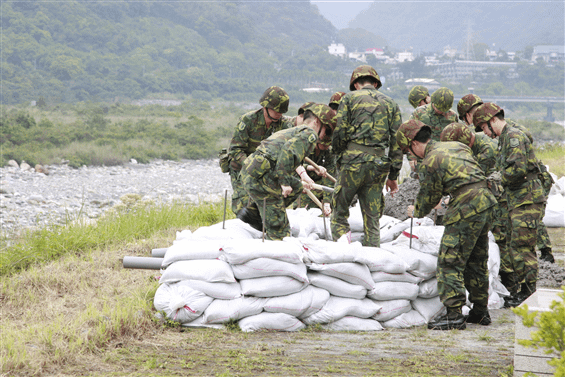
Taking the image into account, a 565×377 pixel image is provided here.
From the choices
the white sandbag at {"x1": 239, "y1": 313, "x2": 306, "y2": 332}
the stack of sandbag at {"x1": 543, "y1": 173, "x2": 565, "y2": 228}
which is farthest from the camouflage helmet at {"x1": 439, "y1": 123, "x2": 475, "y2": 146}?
the stack of sandbag at {"x1": 543, "y1": 173, "x2": 565, "y2": 228}

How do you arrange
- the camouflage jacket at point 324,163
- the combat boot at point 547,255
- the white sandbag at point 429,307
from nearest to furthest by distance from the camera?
the white sandbag at point 429,307
the camouflage jacket at point 324,163
the combat boot at point 547,255

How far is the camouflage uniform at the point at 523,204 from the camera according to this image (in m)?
4.55

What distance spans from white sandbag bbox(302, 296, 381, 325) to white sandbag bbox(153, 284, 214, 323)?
2.48 feet

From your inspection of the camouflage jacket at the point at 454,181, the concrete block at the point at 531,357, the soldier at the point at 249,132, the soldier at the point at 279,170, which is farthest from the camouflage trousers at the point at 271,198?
the concrete block at the point at 531,357

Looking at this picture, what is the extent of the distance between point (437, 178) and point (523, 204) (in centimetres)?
107

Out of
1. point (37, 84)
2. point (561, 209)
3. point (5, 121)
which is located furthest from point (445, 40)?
point (561, 209)

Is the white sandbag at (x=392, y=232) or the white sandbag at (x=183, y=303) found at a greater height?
the white sandbag at (x=392, y=232)

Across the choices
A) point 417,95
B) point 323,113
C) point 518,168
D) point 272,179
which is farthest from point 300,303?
point 417,95

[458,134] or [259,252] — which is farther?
[458,134]

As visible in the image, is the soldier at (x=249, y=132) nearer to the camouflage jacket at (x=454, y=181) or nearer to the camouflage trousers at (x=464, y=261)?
the camouflage jacket at (x=454, y=181)

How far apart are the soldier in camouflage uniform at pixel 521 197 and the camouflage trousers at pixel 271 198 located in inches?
65.1

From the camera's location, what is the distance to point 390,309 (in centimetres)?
421

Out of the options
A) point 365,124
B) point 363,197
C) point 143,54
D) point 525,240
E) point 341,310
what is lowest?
point 341,310

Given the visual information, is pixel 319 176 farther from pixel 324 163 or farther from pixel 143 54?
pixel 143 54
